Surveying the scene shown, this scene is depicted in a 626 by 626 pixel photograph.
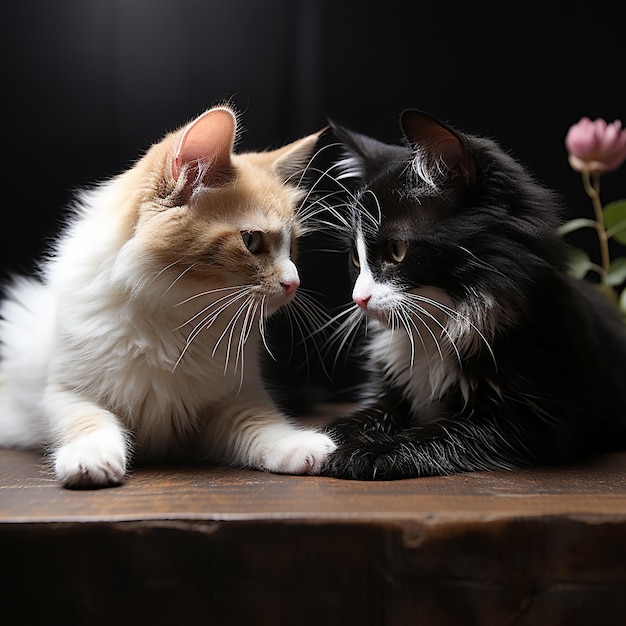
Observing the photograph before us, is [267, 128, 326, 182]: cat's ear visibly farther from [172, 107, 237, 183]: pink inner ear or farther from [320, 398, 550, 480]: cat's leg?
[320, 398, 550, 480]: cat's leg

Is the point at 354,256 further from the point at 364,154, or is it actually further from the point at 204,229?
the point at 204,229

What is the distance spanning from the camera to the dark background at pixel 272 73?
1.86 metres

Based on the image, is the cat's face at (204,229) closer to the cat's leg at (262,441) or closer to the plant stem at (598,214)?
the cat's leg at (262,441)

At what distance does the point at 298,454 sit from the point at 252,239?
0.37 metres

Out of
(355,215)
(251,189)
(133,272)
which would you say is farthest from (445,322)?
(133,272)

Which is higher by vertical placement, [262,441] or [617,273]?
[617,273]

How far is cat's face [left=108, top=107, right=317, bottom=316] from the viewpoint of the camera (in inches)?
47.3

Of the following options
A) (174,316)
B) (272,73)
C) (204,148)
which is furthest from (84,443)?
(272,73)

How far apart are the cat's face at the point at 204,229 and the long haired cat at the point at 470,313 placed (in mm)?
183

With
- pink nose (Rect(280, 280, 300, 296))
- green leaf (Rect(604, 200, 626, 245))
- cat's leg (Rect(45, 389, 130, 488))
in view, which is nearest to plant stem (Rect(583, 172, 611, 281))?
green leaf (Rect(604, 200, 626, 245))

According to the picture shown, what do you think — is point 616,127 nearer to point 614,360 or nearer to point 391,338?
point 614,360

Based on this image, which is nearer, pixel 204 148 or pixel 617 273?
pixel 204 148

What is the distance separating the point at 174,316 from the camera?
4.18ft

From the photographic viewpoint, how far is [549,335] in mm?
1314
